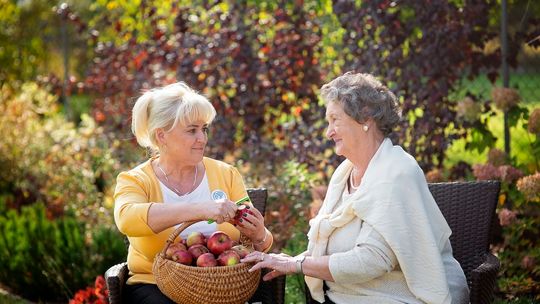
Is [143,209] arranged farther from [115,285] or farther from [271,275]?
[271,275]

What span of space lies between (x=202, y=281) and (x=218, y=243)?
0.60ft

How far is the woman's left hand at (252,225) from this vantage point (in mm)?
3303

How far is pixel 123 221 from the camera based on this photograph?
3.31 m

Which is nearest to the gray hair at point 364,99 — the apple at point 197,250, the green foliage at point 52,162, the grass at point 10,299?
the apple at point 197,250

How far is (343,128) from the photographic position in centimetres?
325

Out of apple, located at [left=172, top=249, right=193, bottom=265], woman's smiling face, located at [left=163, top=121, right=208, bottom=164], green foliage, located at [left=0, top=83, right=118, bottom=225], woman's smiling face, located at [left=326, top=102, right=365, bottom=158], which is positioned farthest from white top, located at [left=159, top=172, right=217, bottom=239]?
green foliage, located at [left=0, top=83, right=118, bottom=225]

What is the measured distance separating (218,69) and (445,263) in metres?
3.32

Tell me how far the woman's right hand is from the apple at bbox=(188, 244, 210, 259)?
0.11 m

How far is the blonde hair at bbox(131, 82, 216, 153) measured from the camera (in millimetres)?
3426

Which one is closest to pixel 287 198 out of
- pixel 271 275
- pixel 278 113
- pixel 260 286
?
pixel 278 113

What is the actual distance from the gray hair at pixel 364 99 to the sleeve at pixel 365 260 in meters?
0.40

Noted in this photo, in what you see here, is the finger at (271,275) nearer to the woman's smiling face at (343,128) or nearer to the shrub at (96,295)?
the woman's smiling face at (343,128)

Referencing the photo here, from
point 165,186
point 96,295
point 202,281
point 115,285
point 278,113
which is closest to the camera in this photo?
point 202,281

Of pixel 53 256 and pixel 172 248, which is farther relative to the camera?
pixel 53 256
